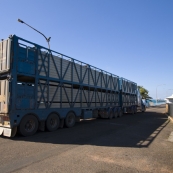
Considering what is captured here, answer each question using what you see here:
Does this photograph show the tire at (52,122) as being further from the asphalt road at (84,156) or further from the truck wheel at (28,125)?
the asphalt road at (84,156)

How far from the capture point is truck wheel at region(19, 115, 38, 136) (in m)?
8.21

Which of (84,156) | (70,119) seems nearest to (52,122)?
(70,119)

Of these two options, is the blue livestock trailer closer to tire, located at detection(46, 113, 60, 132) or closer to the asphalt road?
tire, located at detection(46, 113, 60, 132)

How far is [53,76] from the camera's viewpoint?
10.4 m

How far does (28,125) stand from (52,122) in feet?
5.60

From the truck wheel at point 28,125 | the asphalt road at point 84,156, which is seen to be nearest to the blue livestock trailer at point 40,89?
the truck wheel at point 28,125

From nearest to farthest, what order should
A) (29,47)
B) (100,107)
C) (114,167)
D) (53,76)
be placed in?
(114,167), (29,47), (53,76), (100,107)

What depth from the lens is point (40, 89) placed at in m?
9.50

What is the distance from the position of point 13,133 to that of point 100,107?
29.5ft

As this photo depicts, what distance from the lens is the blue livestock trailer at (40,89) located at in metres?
8.01

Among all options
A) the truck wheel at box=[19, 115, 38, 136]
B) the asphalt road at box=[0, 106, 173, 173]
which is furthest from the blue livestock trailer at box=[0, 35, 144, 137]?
the asphalt road at box=[0, 106, 173, 173]

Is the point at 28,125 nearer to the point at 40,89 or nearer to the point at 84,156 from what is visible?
the point at 40,89

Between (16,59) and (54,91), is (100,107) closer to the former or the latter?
(54,91)

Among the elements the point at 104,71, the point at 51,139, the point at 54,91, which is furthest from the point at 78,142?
the point at 104,71
